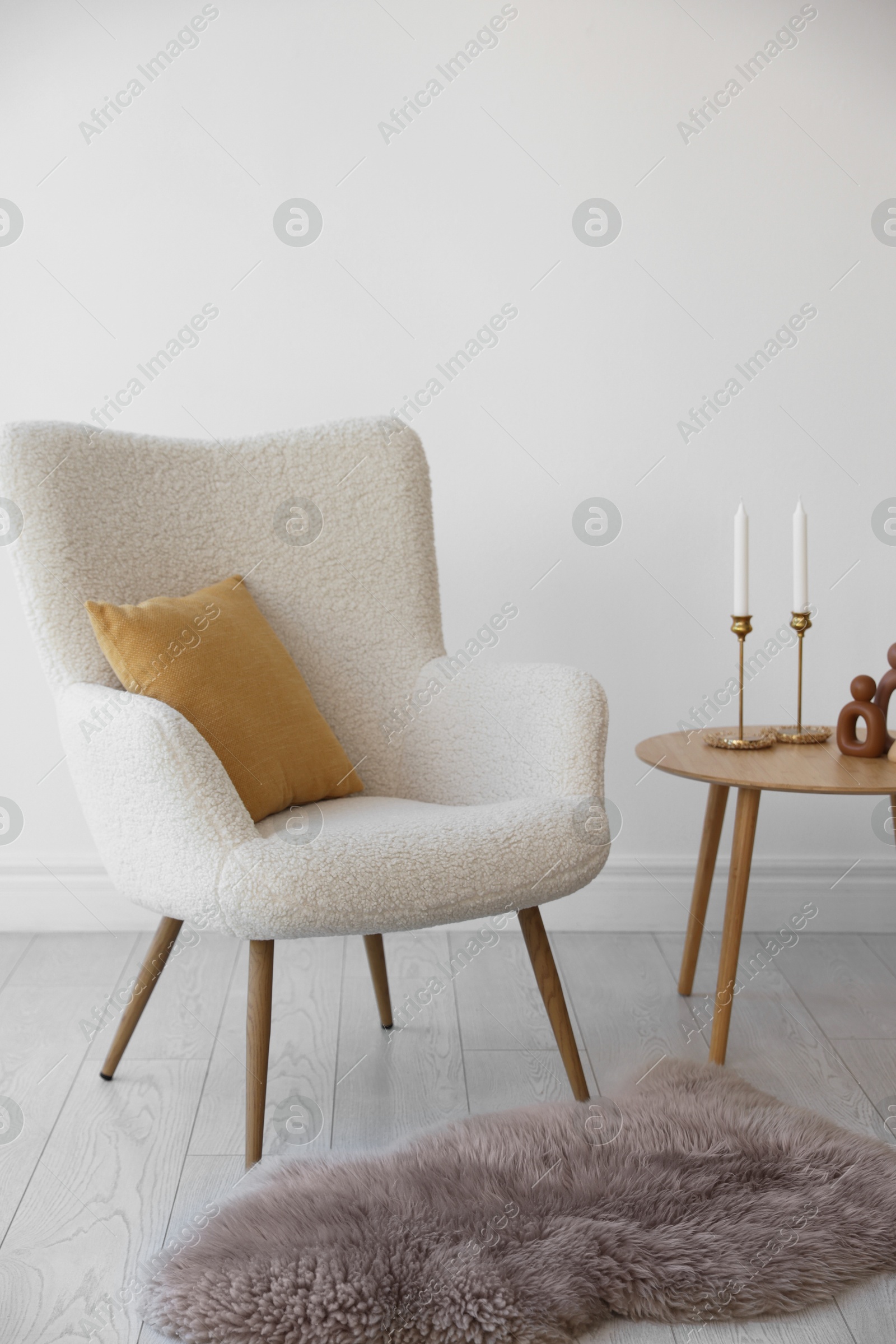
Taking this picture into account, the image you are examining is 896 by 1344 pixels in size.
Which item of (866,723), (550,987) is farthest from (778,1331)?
(866,723)

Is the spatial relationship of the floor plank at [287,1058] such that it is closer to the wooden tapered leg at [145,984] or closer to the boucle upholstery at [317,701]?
the wooden tapered leg at [145,984]

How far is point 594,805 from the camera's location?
4.71ft

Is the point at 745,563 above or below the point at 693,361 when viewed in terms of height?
below

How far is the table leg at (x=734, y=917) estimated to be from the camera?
1.60m

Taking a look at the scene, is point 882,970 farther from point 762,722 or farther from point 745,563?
point 745,563

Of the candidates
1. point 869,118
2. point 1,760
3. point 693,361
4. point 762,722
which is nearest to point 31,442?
point 1,760

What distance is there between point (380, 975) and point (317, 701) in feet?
1.45

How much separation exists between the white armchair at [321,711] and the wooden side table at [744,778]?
0.22 meters

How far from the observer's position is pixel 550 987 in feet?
4.70

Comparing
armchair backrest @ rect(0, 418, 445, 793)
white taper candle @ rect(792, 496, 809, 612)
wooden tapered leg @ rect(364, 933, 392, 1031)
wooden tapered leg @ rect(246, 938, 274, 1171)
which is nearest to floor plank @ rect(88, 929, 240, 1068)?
wooden tapered leg @ rect(364, 933, 392, 1031)

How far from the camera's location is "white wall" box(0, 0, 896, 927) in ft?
6.84

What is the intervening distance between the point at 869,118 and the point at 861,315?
1.19 feet

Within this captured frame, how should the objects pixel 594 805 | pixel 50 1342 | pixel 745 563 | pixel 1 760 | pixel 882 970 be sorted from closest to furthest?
pixel 50 1342 → pixel 594 805 → pixel 745 563 → pixel 882 970 → pixel 1 760

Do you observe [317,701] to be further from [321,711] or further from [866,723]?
[866,723]
